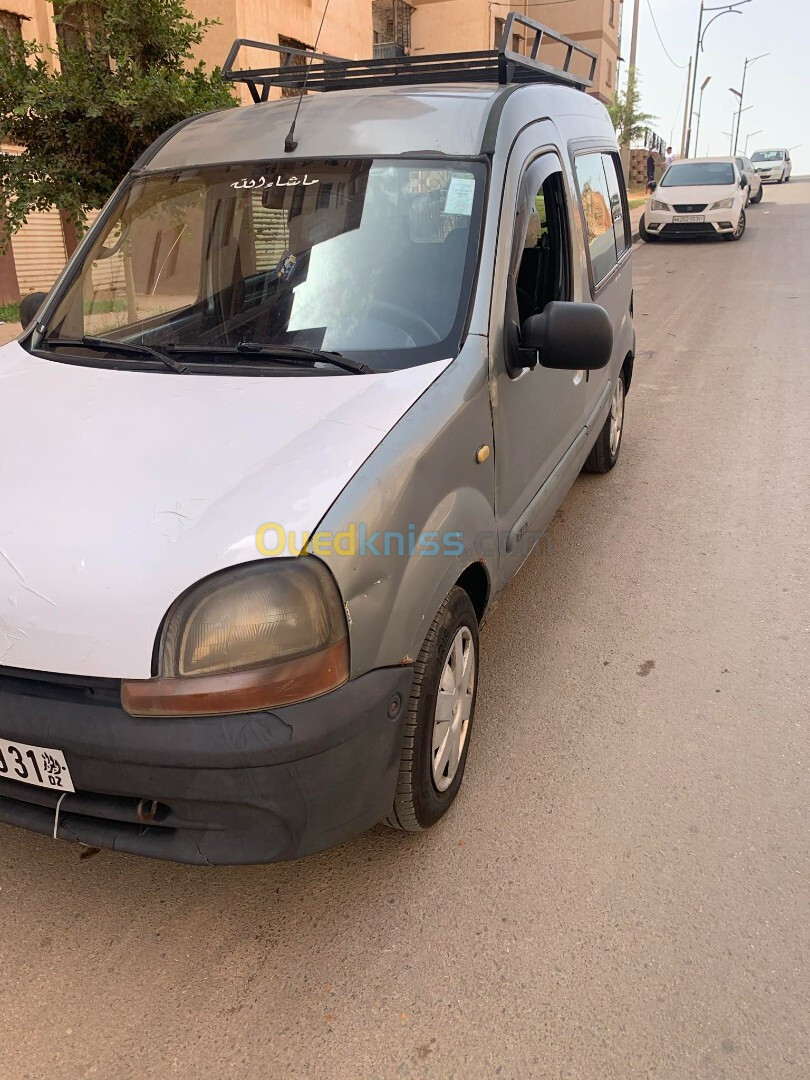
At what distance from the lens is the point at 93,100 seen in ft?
19.9

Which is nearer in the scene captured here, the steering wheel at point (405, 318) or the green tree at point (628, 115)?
the steering wheel at point (405, 318)

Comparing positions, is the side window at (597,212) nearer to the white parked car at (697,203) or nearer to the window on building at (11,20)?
the window on building at (11,20)

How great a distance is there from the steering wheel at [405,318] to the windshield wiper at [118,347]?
0.63m

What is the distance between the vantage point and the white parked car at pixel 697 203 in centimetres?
1659

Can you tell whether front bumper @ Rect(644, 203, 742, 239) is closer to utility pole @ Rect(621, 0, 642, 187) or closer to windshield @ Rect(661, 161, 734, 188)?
windshield @ Rect(661, 161, 734, 188)

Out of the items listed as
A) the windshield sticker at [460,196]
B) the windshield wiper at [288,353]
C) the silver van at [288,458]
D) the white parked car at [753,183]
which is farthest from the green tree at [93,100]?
the white parked car at [753,183]

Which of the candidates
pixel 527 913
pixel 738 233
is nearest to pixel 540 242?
pixel 527 913

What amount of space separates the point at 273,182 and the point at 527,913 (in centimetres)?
253

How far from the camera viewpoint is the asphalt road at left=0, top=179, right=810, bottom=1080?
1952mm

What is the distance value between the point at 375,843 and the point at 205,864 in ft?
2.40

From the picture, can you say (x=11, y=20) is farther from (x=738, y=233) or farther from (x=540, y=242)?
(x=738, y=233)

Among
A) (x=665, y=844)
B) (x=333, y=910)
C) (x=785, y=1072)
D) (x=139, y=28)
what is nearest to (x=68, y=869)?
(x=333, y=910)

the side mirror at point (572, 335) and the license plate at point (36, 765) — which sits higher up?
the side mirror at point (572, 335)

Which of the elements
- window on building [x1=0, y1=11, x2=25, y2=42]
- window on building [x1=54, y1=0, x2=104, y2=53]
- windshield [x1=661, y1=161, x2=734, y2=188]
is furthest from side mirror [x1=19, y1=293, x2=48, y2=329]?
windshield [x1=661, y1=161, x2=734, y2=188]
